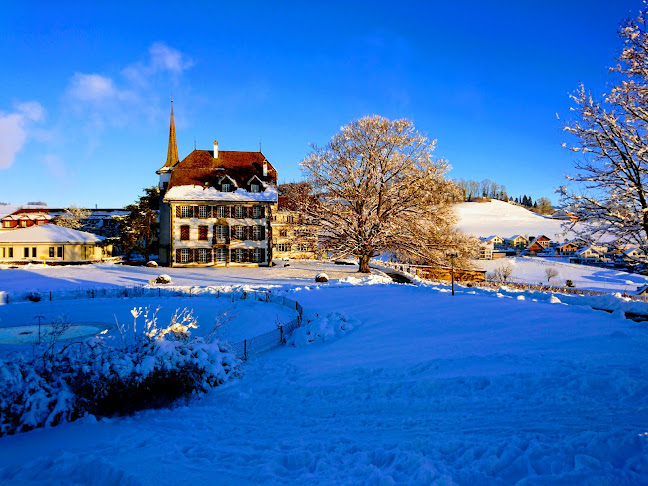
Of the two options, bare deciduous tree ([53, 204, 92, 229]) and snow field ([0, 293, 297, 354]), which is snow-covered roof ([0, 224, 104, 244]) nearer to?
bare deciduous tree ([53, 204, 92, 229])

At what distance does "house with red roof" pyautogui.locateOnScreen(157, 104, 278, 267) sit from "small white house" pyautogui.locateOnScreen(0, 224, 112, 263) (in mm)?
9137

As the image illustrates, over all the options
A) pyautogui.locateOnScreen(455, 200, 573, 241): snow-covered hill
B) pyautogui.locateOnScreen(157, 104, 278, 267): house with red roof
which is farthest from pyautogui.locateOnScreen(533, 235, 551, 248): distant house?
pyautogui.locateOnScreen(157, 104, 278, 267): house with red roof

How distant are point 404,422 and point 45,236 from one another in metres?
49.9

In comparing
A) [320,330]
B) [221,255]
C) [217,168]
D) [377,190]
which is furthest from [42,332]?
[217,168]

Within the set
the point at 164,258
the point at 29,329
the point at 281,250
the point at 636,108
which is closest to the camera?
the point at 636,108

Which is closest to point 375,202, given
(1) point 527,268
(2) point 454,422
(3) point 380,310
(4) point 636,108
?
(3) point 380,310

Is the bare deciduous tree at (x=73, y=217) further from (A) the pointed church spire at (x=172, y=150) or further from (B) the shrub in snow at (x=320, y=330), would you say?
(B) the shrub in snow at (x=320, y=330)

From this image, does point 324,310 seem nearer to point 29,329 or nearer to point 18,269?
point 29,329

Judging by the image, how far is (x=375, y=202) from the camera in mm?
32312

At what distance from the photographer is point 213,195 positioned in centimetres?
4416

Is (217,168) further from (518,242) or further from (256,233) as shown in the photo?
(518,242)

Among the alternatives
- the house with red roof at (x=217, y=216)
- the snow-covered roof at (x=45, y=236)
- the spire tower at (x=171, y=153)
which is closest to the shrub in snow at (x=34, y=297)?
the house with red roof at (x=217, y=216)

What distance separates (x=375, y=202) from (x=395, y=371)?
23635mm

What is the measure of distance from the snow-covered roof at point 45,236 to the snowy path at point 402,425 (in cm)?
4256
